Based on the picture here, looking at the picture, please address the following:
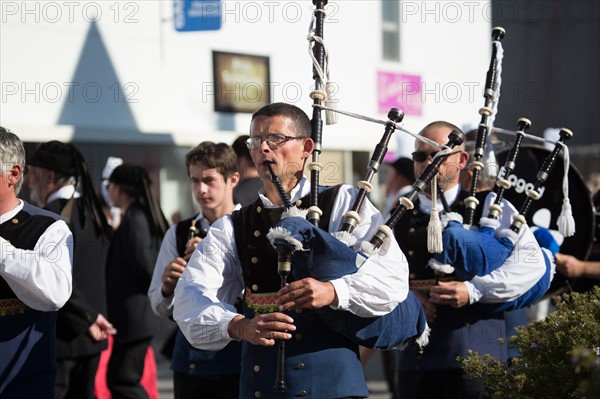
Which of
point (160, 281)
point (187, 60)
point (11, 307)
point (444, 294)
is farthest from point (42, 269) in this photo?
point (187, 60)

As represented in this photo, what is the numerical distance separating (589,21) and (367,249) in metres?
17.3

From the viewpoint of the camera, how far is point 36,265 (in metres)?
4.07

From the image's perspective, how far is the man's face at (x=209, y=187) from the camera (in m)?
5.19

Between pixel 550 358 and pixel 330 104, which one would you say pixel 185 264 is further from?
pixel 550 358

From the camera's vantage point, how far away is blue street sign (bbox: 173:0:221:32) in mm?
11414

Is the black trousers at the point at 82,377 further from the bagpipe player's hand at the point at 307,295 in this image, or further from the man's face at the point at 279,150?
the bagpipe player's hand at the point at 307,295

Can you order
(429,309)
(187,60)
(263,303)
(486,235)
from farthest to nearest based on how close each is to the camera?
(187,60)
(429,309)
(486,235)
(263,303)

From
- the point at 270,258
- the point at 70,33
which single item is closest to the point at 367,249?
the point at 270,258

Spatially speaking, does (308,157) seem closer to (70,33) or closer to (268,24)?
(70,33)

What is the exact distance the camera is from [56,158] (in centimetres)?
616

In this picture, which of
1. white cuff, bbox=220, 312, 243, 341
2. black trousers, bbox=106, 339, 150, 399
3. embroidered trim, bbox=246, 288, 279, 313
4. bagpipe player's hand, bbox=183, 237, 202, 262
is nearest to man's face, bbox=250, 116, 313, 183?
embroidered trim, bbox=246, 288, 279, 313

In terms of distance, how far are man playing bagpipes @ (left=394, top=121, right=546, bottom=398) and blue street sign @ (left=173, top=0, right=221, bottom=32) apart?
6.81 m

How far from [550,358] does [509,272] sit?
66.6 inches

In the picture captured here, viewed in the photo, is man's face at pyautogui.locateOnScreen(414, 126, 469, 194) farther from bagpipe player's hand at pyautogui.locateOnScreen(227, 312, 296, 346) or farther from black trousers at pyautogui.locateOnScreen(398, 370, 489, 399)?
bagpipe player's hand at pyautogui.locateOnScreen(227, 312, 296, 346)
